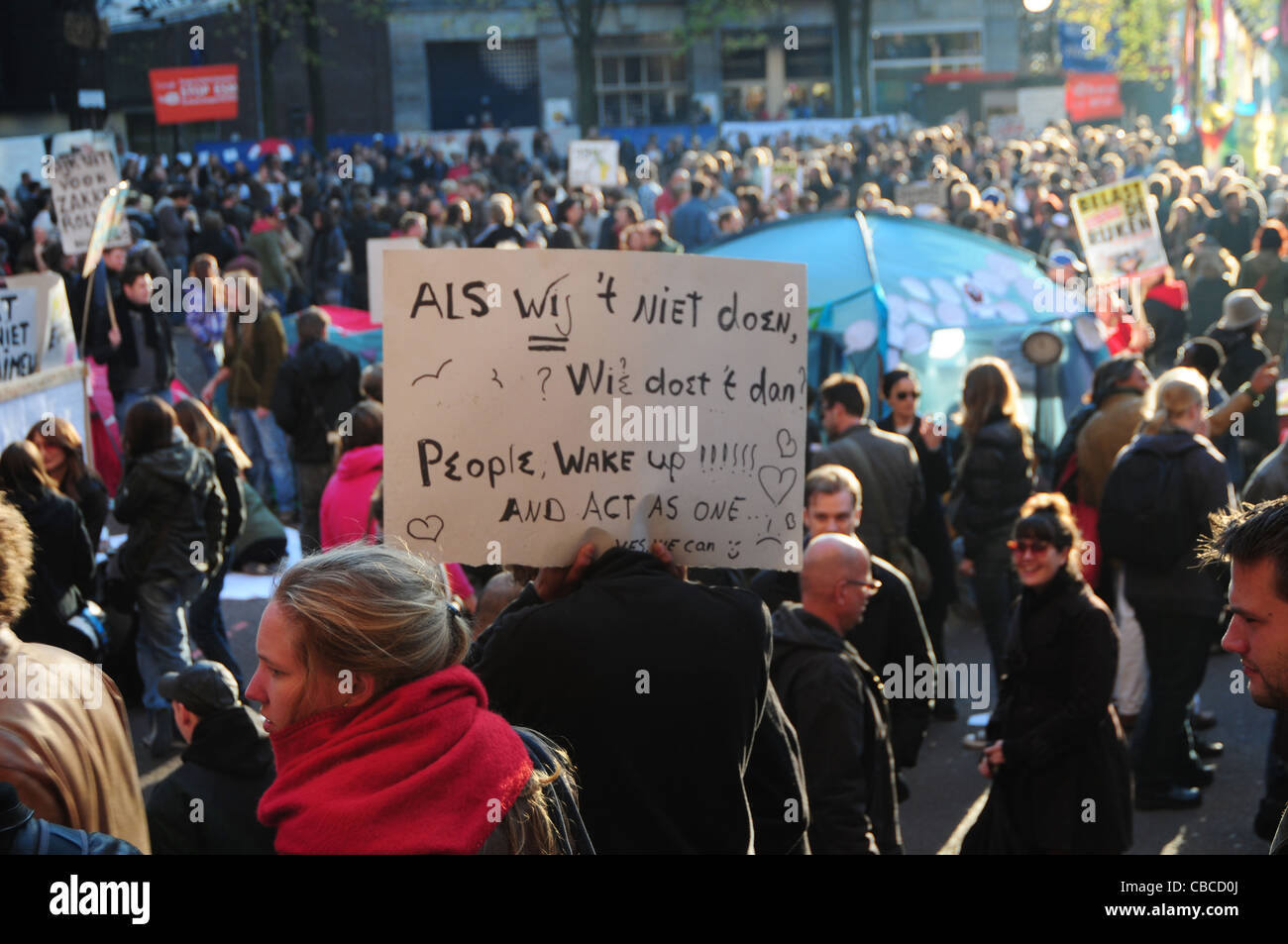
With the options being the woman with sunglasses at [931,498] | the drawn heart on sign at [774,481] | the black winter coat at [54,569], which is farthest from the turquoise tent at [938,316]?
the drawn heart on sign at [774,481]

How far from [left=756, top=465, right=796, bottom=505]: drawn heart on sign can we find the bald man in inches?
31.7

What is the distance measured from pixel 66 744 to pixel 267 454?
7.49m

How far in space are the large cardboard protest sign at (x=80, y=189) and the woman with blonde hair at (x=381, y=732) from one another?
9101 millimetres

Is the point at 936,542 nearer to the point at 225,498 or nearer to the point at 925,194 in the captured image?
the point at 225,498

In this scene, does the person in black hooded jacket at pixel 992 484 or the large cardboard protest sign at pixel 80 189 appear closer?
the person in black hooded jacket at pixel 992 484

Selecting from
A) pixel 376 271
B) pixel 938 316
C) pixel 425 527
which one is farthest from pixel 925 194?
pixel 425 527

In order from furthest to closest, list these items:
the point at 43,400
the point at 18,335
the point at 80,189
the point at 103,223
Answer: the point at 80,189 → the point at 103,223 → the point at 18,335 → the point at 43,400

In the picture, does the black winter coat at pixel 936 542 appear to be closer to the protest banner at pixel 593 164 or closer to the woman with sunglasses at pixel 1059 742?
the woman with sunglasses at pixel 1059 742

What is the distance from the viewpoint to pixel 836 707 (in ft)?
12.2

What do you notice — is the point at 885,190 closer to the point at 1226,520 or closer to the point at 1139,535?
the point at 1139,535

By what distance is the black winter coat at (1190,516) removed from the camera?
17.9ft

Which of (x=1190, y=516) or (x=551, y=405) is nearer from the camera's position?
(x=551, y=405)

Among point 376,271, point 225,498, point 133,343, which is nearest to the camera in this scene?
point 225,498

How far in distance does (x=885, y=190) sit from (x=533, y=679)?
20229 millimetres
